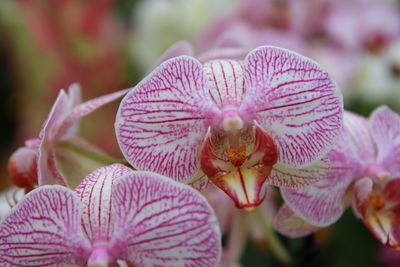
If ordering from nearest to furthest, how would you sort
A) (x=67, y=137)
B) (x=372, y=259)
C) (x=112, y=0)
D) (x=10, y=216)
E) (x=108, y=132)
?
(x=10, y=216), (x=67, y=137), (x=372, y=259), (x=108, y=132), (x=112, y=0)

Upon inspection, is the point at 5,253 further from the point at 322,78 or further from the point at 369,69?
the point at 369,69

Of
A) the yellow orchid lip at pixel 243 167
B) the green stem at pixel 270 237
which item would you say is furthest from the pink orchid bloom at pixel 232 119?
the green stem at pixel 270 237

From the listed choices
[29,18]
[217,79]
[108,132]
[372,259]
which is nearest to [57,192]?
[217,79]

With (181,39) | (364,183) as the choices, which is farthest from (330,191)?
(181,39)

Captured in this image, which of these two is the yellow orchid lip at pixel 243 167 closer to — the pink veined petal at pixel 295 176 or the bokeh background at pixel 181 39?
the pink veined petal at pixel 295 176

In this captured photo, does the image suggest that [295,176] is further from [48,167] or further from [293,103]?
[48,167]

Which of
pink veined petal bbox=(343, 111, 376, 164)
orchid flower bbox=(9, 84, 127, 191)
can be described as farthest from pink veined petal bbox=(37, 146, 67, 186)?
pink veined petal bbox=(343, 111, 376, 164)
